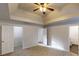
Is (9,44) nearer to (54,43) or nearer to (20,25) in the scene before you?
(20,25)

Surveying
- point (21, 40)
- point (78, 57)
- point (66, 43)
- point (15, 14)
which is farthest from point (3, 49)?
point (78, 57)

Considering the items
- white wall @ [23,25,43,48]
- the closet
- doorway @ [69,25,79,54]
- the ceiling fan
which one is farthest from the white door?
doorway @ [69,25,79,54]

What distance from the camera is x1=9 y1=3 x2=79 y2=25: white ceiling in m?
1.38

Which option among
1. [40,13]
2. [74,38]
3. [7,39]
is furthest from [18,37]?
[74,38]

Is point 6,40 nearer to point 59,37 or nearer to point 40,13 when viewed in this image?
point 40,13

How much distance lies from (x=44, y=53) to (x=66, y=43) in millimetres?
353

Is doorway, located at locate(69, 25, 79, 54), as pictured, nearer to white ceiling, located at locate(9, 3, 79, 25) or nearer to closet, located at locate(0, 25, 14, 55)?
white ceiling, located at locate(9, 3, 79, 25)

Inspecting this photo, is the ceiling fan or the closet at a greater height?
the ceiling fan

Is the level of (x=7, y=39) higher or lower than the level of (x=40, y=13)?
lower

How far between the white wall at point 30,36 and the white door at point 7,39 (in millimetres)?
195

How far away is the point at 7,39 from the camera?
4.67 feet

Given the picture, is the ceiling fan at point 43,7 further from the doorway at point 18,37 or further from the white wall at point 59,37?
the doorway at point 18,37

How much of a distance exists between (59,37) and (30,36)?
1.46 feet

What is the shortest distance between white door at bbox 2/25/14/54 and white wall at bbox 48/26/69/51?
1.89 ft
